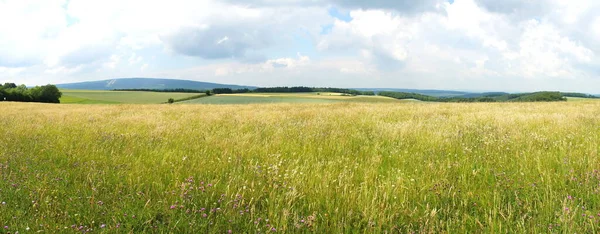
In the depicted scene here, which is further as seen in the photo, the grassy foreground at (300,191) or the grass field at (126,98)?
the grass field at (126,98)

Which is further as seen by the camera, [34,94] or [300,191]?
[34,94]

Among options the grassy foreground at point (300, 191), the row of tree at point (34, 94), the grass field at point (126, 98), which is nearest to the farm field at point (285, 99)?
the grass field at point (126, 98)

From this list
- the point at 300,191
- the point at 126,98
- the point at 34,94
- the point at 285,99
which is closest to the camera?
the point at 300,191

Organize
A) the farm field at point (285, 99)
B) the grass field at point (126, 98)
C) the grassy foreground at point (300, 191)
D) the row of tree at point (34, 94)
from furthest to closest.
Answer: the row of tree at point (34, 94)
the grass field at point (126, 98)
the farm field at point (285, 99)
the grassy foreground at point (300, 191)

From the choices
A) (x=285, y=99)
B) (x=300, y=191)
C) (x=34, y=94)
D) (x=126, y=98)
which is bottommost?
(x=126, y=98)

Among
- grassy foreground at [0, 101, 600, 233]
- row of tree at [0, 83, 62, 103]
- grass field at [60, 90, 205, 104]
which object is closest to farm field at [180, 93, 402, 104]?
grass field at [60, 90, 205, 104]

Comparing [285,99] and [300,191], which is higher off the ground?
[285,99]

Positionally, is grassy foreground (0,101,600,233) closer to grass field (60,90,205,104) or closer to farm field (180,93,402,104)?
farm field (180,93,402,104)

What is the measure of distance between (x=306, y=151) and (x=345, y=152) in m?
0.71

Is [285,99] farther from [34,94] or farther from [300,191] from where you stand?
[34,94]

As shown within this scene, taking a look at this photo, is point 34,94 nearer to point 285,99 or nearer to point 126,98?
point 126,98

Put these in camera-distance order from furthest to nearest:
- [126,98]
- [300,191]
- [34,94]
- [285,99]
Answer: [126,98]
[34,94]
[285,99]
[300,191]

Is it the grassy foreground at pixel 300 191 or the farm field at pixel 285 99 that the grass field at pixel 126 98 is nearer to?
the farm field at pixel 285 99

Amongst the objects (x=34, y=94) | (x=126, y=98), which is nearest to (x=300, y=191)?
(x=126, y=98)
